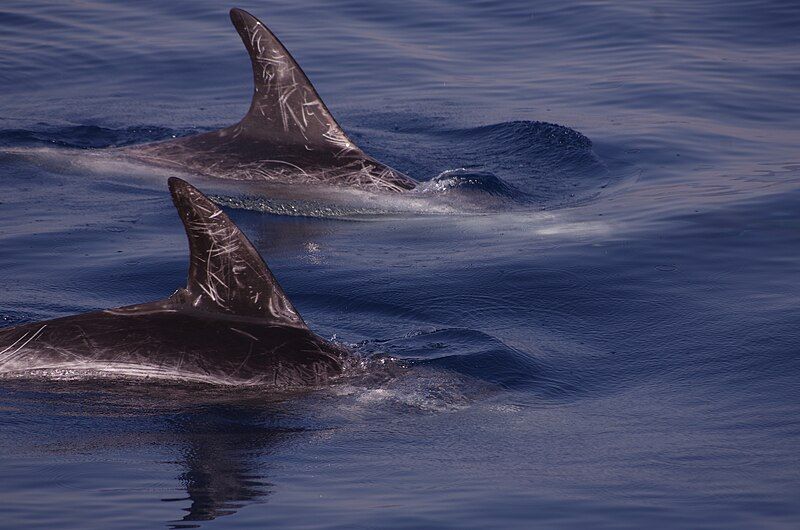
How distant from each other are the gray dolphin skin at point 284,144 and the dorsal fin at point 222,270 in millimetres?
5761

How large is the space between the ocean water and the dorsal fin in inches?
20.5

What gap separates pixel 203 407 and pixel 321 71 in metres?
13.8

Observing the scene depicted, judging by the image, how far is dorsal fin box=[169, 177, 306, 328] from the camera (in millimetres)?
7090

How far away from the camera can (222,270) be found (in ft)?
24.0

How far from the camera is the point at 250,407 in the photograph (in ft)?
24.1

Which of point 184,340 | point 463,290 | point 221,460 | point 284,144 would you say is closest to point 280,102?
point 284,144

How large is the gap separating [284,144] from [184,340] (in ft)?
21.0

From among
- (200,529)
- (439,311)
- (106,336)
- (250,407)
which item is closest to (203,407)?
(250,407)

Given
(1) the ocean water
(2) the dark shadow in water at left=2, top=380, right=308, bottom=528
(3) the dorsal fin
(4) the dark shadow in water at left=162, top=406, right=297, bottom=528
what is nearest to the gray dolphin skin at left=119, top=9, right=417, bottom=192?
(1) the ocean water

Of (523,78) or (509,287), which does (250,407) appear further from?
(523,78)

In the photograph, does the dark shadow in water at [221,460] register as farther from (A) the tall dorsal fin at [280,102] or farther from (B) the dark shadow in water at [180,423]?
(A) the tall dorsal fin at [280,102]

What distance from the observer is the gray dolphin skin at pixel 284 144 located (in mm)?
13148

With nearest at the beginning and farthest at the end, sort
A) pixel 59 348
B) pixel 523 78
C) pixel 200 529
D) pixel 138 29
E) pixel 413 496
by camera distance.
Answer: pixel 200 529 → pixel 413 496 → pixel 59 348 → pixel 523 78 → pixel 138 29

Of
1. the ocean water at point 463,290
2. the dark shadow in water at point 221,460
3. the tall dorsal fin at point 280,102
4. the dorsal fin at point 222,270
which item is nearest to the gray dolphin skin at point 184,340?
the dorsal fin at point 222,270
